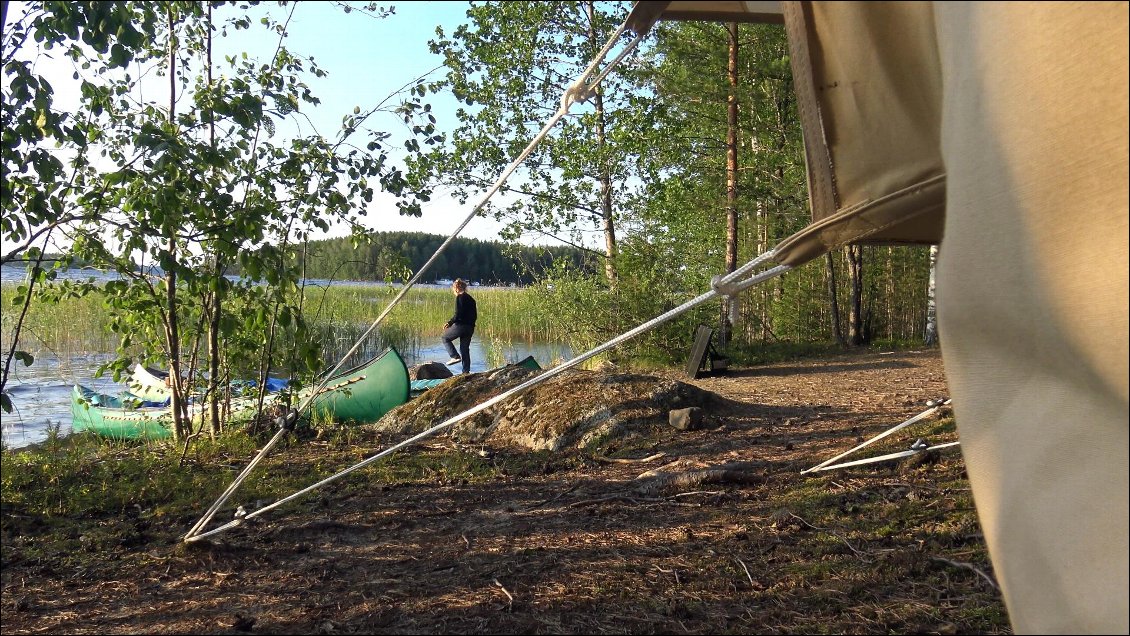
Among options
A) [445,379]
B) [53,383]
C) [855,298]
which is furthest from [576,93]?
[53,383]

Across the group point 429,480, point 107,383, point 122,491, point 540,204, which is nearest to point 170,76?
point 122,491

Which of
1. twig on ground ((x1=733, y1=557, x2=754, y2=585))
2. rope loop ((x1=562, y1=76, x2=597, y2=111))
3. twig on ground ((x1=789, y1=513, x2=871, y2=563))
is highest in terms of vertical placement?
rope loop ((x1=562, y1=76, x2=597, y2=111))

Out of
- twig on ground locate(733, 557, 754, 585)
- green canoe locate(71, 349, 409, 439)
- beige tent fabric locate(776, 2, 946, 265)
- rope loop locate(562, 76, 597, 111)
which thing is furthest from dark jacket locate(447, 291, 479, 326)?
beige tent fabric locate(776, 2, 946, 265)

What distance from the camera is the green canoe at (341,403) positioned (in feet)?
25.8

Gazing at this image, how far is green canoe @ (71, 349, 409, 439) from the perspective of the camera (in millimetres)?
7867

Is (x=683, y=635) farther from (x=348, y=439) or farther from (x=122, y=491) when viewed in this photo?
(x=348, y=439)

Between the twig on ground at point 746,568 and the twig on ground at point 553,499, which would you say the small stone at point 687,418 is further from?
the twig on ground at point 746,568

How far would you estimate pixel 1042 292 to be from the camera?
1534 mm

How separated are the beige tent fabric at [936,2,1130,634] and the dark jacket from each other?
11679 mm

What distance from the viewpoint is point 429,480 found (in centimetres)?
543

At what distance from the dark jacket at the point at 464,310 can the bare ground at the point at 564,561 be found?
25.2 feet

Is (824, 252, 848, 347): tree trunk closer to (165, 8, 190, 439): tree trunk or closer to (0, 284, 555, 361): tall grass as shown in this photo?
(0, 284, 555, 361): tall grass

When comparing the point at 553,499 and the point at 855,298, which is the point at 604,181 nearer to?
the point at 855,298

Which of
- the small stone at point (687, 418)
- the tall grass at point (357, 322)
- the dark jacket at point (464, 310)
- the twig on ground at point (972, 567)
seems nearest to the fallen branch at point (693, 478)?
the small stone at point (687, 418)
